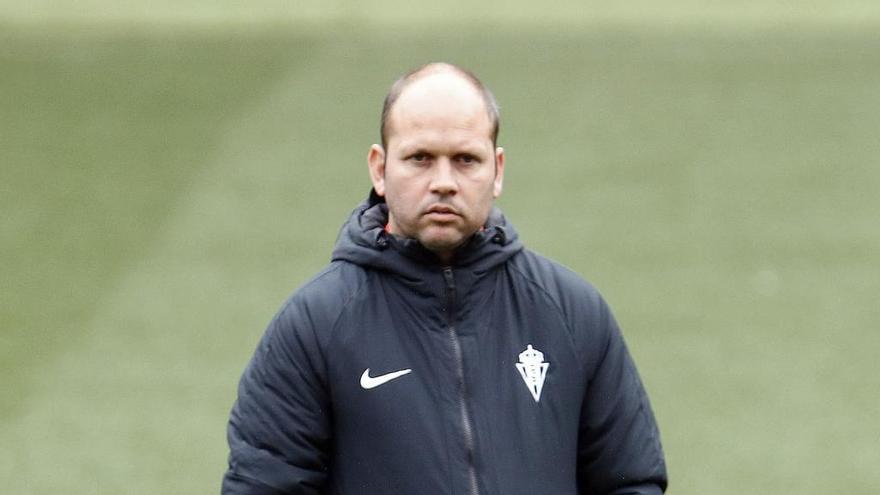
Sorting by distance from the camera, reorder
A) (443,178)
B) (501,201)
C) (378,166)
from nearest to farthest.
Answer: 1. (443,178)
2. (378,166)
3. (501,201)

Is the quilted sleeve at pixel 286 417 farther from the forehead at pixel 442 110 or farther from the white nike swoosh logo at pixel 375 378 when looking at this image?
the forehead at pixel 442 110

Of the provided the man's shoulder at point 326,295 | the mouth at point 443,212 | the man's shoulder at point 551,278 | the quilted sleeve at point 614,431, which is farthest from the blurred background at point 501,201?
the mouth at point 443,212

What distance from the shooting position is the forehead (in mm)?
3176

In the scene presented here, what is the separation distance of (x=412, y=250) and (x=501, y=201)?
5664 mm

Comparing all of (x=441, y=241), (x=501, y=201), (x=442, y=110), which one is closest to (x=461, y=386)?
(x=441, y=241)

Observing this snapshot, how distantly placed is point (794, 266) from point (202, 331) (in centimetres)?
269

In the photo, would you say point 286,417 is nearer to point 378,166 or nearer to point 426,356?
point 426,356

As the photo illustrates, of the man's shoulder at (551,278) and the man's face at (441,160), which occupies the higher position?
the man's face at (441,160)

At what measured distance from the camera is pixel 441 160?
3176mm

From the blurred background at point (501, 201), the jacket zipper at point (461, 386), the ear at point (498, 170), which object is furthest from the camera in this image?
the blurred background at point (501, 201)

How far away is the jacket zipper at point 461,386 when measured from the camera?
3133 millimetres

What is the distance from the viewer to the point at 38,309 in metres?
7.89

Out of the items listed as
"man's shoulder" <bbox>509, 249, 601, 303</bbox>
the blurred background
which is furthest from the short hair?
the blurred background

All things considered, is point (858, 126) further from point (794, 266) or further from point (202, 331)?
point (202, 331)
